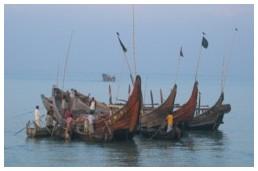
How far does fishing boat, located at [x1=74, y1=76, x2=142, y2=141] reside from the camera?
61.8ft

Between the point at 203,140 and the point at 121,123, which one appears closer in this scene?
the point at 121,123

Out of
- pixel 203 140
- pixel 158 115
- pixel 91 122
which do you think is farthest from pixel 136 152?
pixel 203 140

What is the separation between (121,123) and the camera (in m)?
19.1

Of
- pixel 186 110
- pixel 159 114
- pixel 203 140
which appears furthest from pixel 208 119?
pixel 159 114

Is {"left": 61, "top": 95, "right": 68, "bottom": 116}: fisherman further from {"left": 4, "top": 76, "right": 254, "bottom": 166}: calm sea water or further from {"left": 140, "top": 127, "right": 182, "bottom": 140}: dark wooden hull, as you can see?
{"left": 140, "top": 127, "right": 182, "bottom": 140}: dark wooden hull

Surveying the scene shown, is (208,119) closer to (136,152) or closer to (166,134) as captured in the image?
(166,134)

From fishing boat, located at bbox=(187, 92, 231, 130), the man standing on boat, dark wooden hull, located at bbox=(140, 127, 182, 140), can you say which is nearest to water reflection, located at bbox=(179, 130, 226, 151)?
fishing boat, located at bbox=(187, 92, 231, 130)

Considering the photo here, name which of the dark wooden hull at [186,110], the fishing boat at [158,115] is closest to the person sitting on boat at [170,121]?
the fishing boat at [158,115]

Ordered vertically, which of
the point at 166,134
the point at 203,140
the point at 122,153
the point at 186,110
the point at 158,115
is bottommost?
the point at 122,153

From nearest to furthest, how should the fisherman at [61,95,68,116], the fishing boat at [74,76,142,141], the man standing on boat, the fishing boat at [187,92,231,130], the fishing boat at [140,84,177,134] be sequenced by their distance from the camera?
the fishing boat at [74,76,142,141]
the man standing on boat
the fishing boat at [140,84,177,134]
the fisherman at [61,95,68,116]
the fishing boat at [187,92,231,130]

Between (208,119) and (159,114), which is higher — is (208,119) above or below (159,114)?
below

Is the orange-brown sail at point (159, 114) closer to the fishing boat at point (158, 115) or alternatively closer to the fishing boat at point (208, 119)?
the fishing boat at point (158, 115)

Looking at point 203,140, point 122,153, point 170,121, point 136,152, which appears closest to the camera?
point 122,153

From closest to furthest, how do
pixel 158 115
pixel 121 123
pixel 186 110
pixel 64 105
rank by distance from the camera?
pixel 121 123
pixel 158 115
pixel 64 105
pixel 186 110
